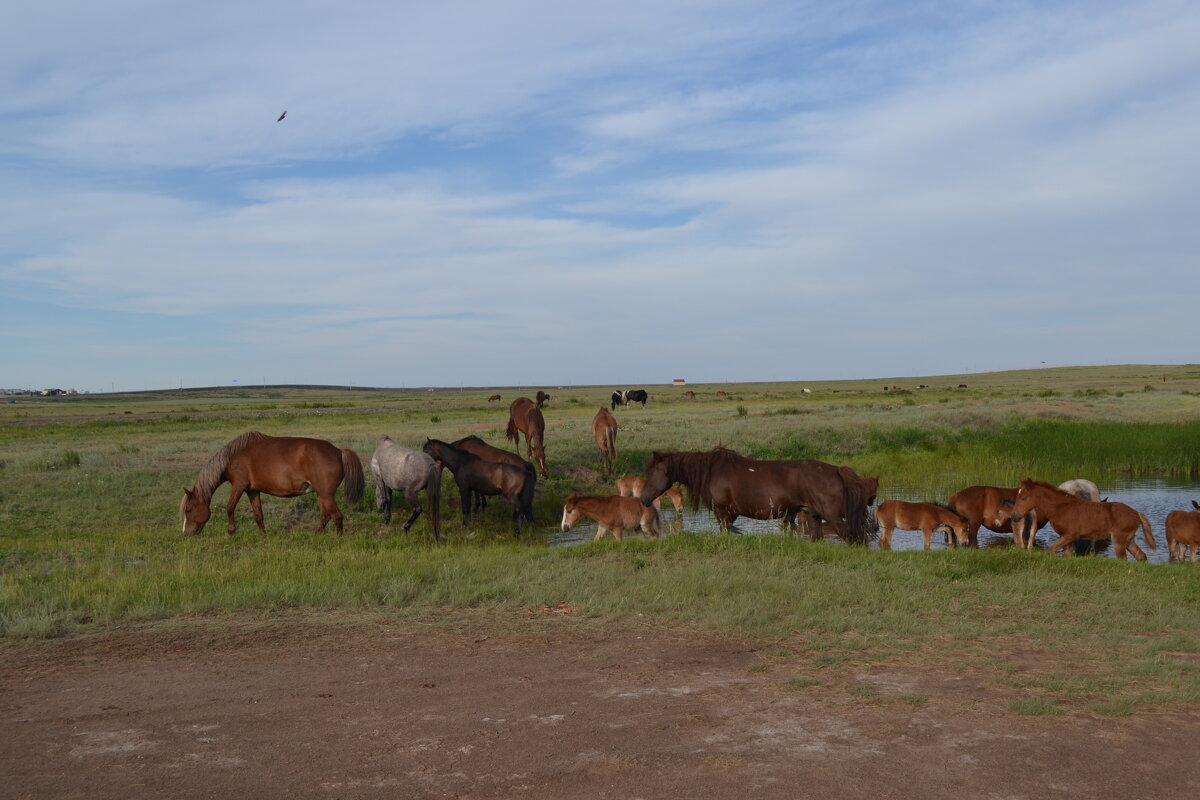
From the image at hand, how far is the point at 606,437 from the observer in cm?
2291

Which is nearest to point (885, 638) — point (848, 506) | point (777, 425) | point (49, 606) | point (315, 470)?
point (848, 506)

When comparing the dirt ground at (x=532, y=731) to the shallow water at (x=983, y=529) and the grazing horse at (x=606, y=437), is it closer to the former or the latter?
the shallow water at (x=983, y=529)

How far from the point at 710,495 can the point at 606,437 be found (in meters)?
9.98

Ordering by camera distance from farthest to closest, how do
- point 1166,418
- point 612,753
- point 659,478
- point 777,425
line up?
point 1166,418, point 777,425, point 659,478, point 612,753

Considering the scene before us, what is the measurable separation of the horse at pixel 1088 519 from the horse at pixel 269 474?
10711 millimetres

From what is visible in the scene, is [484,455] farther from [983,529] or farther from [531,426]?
[983,529]

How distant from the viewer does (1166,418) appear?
36.6 m

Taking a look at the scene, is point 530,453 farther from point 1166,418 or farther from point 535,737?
point 1166,418

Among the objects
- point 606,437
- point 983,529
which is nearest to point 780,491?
point 983,529

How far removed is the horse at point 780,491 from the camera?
1255cm

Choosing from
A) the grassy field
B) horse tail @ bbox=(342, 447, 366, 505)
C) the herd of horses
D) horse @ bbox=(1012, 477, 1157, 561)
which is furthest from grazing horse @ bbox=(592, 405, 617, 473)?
horse @ bbox=(1012, 477, 1157, 561)

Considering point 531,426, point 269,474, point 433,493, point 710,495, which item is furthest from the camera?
point 531,426

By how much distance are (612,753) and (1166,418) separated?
38.8 metres

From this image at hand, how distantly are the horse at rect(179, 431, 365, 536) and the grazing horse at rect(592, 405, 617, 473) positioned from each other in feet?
29.2
